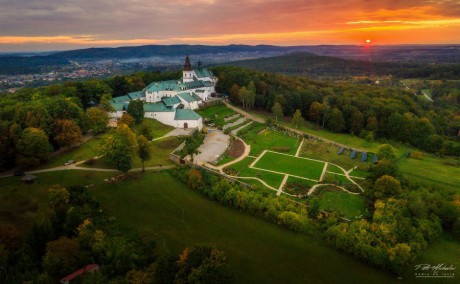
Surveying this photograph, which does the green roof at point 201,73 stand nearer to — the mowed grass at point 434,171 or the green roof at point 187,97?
the green roof at point 187,97

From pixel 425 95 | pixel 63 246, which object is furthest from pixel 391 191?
pixel 425 95

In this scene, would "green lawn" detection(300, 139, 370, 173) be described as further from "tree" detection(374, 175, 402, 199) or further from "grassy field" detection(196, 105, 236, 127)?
"grassy field" detection(196, 105, 236, 127)

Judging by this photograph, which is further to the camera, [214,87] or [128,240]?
[214,87]

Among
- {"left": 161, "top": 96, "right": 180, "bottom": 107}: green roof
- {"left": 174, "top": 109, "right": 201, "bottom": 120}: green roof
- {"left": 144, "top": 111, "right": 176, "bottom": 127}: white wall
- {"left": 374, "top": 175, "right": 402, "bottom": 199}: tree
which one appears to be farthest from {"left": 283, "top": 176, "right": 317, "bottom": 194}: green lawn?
{"left": 161, "top": 96, "right": 180, "bottom": 107}: green roof

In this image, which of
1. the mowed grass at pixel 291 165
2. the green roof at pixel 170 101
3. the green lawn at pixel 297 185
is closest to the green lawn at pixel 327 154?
the mowed grass at pixel 291 165

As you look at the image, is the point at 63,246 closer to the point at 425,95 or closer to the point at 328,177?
the point at 328,177

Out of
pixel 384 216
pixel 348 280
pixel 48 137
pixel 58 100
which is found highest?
pixel 58 100
